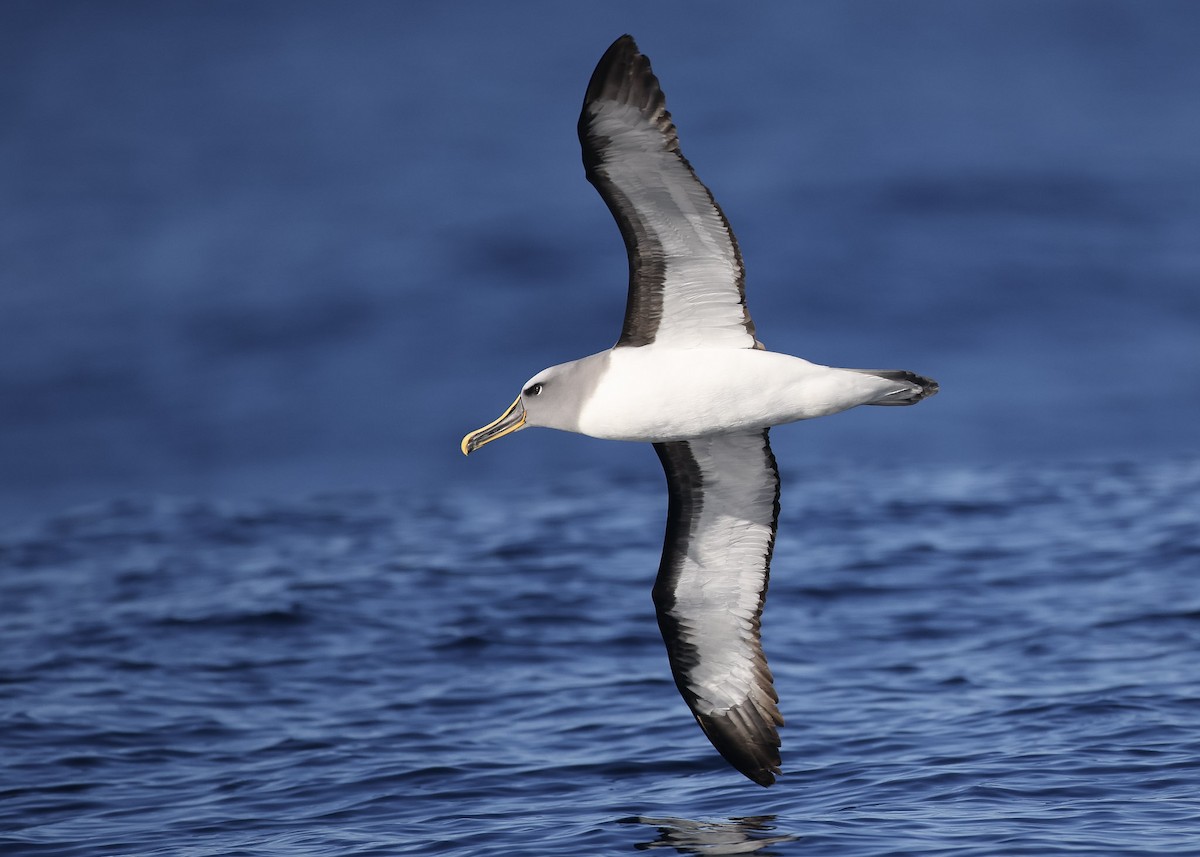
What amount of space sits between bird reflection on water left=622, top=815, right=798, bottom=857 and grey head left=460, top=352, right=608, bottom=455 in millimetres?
2265

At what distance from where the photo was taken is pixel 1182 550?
578 inches

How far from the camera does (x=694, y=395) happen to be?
27.0 ft

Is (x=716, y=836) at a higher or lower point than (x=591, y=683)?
lower

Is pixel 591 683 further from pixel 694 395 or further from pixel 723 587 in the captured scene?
pixel 694 395

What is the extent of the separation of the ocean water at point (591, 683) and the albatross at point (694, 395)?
0.67 meters

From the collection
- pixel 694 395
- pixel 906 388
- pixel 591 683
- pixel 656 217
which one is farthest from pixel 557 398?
pixel 591 683

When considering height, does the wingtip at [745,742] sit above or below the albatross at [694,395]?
below

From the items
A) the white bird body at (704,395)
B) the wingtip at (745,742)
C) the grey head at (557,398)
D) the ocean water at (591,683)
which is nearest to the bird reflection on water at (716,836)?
the ocean water at (591,683)

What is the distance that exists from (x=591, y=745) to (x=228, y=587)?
280 inches

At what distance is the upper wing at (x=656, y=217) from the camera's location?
7496 millimetres

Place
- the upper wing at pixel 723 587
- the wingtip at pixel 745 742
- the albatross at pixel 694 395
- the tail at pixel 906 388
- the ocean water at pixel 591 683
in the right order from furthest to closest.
Answer: the wingtip at pixel 745 742 → the upper wing at pixel 723 587 → the ocean water at pixel 591 683 → the tail at pixel 906 388 → the albatross at pixel 694 395

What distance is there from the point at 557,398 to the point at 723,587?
1.91m

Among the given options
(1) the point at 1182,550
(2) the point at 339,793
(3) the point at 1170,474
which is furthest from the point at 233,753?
(3) the point at 1170,474

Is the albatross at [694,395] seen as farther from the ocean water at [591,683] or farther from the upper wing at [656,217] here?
the ocean water at [591,683]
